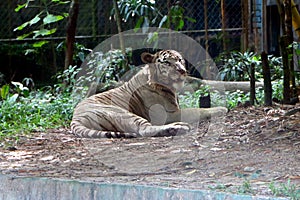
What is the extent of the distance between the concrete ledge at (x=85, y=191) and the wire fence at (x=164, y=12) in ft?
22.0

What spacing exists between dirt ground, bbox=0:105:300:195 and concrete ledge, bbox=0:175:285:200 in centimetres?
14

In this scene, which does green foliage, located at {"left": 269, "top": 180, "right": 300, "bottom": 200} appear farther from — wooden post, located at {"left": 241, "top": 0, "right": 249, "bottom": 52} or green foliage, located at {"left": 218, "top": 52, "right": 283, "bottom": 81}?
wooden post, located at {"left": 241, "top": 0, "right": 249, "bottom": 52}

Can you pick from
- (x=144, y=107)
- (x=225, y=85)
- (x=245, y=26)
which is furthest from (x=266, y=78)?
(x=245, y=26)

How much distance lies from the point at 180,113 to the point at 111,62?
8.61 feet

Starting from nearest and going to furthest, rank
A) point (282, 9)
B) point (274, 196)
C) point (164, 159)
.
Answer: point (274, 196) → point (164, 159) → point (282, 9)

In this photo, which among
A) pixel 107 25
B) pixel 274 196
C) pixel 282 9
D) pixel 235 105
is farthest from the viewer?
pixel 107 25

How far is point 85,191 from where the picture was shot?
418cm

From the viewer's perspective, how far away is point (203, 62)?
1037cm

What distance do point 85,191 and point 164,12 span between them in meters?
8.18

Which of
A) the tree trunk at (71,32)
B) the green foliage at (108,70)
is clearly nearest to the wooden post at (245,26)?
the green foliage at (108,70)

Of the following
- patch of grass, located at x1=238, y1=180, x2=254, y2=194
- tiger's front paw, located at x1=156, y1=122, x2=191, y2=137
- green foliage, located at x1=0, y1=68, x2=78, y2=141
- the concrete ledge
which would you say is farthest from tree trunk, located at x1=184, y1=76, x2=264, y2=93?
patch of grass, located at x1=238, y1=180, x2=254, y2=194

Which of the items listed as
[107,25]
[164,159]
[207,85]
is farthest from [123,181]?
[107,25]

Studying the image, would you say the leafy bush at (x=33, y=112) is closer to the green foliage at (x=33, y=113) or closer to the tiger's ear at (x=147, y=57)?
the green foliage at (x=33, y=113)

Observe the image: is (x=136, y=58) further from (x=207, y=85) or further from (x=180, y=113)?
(x=180, y=113)
